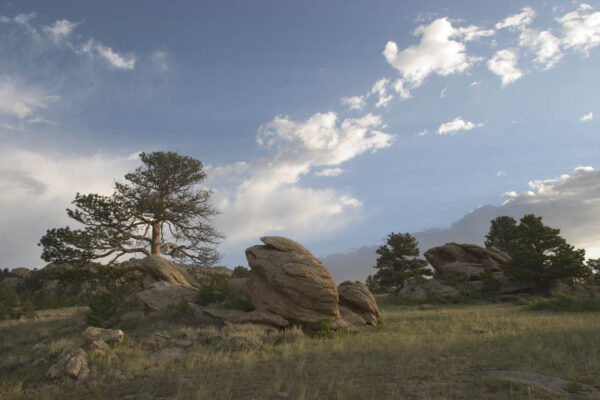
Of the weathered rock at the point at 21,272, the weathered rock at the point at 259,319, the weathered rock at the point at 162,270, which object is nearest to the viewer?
the weathered rock at the point at 259,319

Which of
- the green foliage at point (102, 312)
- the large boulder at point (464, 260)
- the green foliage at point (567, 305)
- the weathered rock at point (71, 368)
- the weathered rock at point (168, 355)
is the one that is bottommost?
the green foliage at point (567, 305)

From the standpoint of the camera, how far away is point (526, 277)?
33.4 metres

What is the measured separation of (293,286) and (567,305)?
819 inches

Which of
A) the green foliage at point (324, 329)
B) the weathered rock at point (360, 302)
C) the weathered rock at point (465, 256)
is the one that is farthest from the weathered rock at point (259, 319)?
the weathered rock at point (465, 256)

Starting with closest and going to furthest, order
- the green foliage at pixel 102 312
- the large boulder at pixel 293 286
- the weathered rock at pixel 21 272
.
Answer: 1. the large boulder at pixel 293 286
2. the green foliage at pixel 102 312
3. the weathered rock at pixel 21 272

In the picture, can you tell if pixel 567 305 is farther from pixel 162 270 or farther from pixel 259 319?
pixel 162 270

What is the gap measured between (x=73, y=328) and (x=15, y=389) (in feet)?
38.9

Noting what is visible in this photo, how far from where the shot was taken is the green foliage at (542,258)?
107 feet

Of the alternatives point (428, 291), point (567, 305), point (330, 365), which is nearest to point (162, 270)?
point (330, 365)

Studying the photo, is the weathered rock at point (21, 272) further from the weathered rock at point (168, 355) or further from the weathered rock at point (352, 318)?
the weathered rock at point (168, 355)

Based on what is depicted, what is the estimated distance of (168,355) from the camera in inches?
472

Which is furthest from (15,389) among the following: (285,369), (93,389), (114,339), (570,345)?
(570,345)

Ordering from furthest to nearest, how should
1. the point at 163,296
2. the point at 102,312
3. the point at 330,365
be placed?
the point at 163,296 → the point at 102,312 → the point at 330,365

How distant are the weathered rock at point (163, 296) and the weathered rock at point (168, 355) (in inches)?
370
